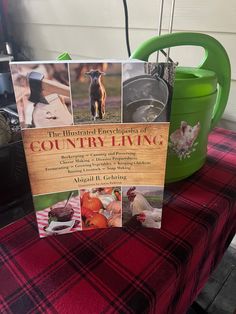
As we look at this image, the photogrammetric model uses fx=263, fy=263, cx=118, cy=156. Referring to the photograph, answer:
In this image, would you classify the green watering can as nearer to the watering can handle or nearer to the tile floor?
the watering can handle

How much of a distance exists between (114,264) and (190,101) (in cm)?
29

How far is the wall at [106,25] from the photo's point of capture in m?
0.82

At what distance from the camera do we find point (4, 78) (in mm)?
880

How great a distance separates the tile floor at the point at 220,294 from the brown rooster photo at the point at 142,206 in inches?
25.4

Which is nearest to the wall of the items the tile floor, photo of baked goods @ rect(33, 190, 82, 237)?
the tile floor

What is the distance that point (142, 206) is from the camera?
0.41 metres

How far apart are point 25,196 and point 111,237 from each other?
182 mm

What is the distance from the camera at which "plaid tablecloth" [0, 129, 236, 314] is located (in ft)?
1.02

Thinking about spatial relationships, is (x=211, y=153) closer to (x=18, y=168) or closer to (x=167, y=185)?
(x=167, y=185)

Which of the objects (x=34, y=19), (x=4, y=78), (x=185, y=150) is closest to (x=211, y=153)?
(x=185, y=150)

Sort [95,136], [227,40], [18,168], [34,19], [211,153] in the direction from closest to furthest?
[95,136], [18,168], [211,153], [227,40], [34,19]

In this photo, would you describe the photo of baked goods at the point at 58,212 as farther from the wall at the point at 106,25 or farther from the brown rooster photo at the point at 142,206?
the wall at the point at 106,25

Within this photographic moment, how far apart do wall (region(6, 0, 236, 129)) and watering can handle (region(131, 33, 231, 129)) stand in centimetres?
31

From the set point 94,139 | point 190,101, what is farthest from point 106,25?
point 94,139
